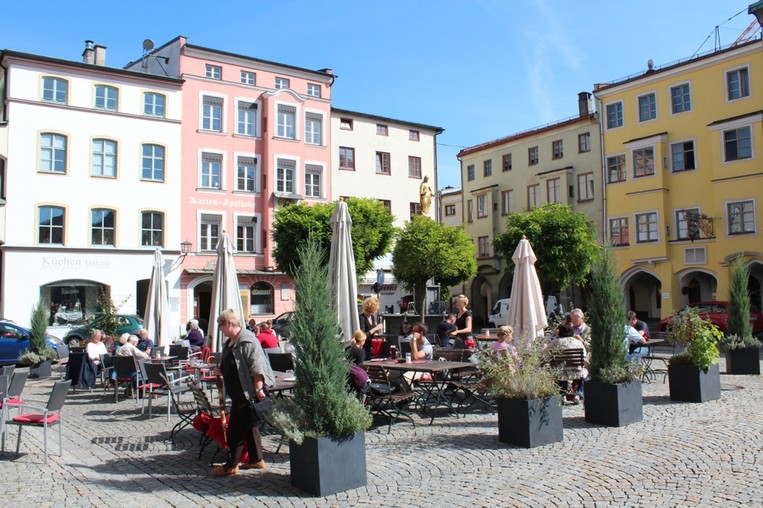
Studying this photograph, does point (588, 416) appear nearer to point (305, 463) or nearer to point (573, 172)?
point (305, 463)

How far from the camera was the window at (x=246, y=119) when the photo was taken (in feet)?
123

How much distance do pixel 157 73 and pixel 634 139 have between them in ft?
86.4

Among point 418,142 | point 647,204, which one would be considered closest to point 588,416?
point 647,204

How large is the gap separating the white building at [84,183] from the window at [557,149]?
74.0 feet

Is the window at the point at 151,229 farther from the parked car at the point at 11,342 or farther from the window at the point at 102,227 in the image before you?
the parked car at the point at 11,342

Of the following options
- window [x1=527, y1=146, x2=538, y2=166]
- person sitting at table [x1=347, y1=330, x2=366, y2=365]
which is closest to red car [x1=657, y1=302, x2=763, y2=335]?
window [x1=527, y1=146, x2=538, y2=166]

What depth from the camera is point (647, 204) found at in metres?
36.5

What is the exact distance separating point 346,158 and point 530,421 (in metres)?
34.6

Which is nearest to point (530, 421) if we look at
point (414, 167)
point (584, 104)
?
point (414, 167)

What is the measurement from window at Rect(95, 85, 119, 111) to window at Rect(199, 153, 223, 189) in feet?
16.4

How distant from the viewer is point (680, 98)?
35.9 metres

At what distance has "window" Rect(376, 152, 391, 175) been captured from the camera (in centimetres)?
4291

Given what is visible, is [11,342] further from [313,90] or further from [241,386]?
[313,90]

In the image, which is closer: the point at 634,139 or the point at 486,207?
the point at 634,139
